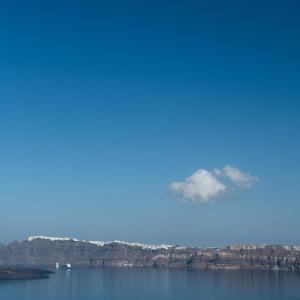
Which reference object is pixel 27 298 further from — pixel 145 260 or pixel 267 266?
pixel 145 260

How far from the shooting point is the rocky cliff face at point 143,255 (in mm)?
100062

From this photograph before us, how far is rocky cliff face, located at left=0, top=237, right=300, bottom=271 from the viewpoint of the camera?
328 ft

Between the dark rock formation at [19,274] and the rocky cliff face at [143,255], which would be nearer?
the dark rock formation at [19,274]

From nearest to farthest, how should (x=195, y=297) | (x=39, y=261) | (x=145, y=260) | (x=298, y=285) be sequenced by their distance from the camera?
(x=195, y=297), (x=298, y=285), (x=145, y=260), (x=39, y=261)

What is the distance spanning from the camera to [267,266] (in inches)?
3809

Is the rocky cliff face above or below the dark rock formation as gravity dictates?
above

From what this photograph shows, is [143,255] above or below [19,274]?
above

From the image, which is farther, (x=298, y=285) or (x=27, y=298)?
(x=298, y=285)

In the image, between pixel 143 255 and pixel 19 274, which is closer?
pixel 19 274

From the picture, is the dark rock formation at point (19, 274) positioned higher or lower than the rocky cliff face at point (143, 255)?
lower

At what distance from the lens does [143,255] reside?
12012 centimetres

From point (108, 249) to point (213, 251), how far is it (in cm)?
2849

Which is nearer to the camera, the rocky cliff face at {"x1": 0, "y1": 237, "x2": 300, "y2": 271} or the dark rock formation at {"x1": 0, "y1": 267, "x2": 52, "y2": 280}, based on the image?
the dark rock formation at {"x1": 0, "y1": 267, "x2": 52, "y2": 280}

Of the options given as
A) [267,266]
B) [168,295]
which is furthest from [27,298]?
[267,266]
